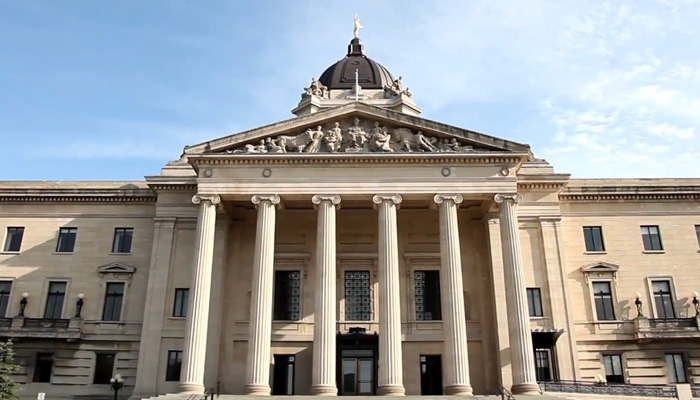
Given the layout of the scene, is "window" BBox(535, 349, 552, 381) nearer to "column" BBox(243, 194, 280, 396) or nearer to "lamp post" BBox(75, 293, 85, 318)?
"column" BBox(243, 194, 280, 396)

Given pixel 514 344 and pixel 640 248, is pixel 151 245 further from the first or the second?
pixel 640 248

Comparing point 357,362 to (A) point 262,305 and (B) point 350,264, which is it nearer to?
(B) point 350,264

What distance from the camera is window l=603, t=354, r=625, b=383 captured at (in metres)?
35.6

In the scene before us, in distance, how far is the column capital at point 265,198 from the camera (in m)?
34.4

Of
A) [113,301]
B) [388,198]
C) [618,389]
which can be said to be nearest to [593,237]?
[618,389]

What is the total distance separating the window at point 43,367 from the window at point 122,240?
710 cm

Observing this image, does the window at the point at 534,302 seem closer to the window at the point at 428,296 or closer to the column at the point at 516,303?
the column at the point at 516,303

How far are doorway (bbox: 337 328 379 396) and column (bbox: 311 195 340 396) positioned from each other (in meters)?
3.49

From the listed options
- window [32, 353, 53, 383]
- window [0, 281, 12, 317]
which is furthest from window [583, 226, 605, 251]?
window [0, 281, 12, 317]

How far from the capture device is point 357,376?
35.9m

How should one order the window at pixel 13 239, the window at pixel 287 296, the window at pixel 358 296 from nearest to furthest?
the window at pixel 358 296 → the window at pixel 287 296 → the window at pixel 13 239

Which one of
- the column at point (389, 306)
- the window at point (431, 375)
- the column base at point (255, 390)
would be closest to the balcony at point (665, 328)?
the window at point (431, 375)

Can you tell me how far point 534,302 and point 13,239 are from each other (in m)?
31.9

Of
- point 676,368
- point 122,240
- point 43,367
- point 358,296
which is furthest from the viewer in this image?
point 122,240
